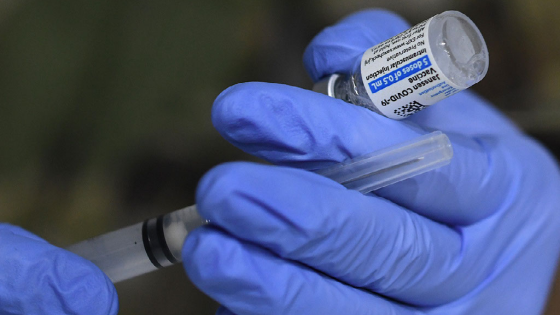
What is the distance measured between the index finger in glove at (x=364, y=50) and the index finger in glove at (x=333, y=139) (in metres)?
0.15

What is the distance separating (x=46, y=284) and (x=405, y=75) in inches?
23.6

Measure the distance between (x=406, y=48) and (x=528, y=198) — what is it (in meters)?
0.51

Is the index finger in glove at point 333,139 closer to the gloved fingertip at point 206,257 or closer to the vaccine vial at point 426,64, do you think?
the vaccine vial at point 426,64

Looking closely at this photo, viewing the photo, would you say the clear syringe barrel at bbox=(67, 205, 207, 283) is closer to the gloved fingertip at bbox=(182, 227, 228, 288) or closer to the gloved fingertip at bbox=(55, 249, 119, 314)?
the gloved fingertip at bbox=(55, 249, 119, 314)

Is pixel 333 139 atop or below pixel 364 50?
below

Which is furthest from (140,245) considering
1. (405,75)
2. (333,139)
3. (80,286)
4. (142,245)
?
(405,75)

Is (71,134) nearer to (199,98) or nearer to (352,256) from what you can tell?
(199,98)

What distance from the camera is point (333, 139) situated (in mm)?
569

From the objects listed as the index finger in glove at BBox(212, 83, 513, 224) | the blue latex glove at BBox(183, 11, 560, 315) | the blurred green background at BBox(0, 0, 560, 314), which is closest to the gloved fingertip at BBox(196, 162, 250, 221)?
the blue latex glove at BBox(183, 11, 560, 315)

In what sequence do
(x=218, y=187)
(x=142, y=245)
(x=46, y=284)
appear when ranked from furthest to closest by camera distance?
(x=142, y=245) < (x=46, y=284) < (x=218, y=187)

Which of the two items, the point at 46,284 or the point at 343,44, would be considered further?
the point at 343,44

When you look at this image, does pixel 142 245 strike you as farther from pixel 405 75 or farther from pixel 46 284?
pixel 405 75

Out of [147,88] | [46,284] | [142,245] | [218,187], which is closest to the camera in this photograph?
[218,187]

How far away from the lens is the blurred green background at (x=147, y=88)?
1.00 metres
